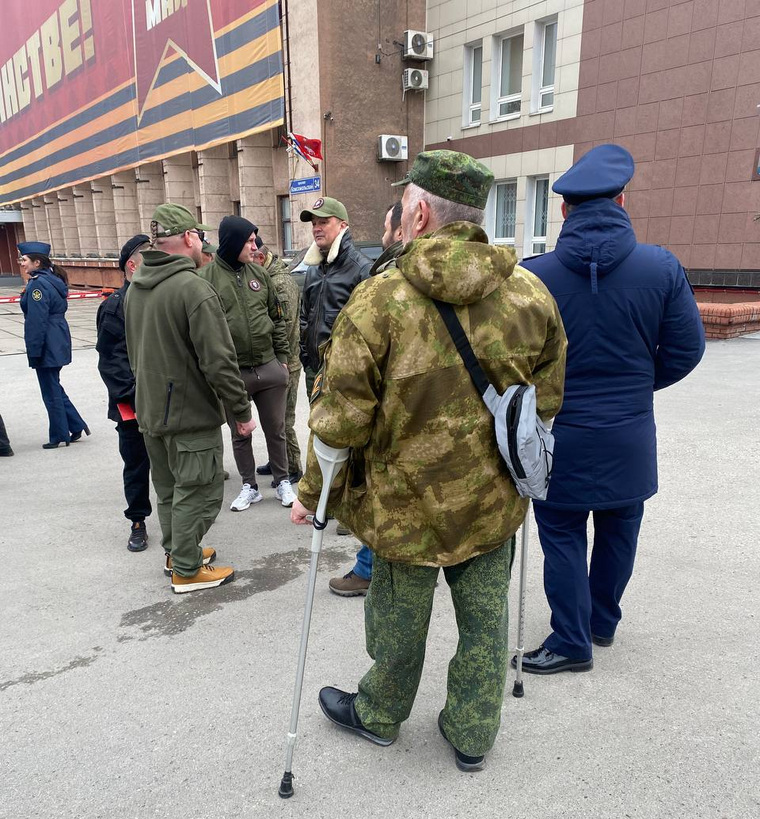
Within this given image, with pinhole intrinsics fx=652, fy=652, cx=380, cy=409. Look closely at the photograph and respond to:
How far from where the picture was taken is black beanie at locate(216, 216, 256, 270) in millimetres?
4199

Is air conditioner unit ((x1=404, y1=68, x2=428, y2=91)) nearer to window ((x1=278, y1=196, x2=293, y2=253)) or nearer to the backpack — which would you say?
window ((x1=278, y1=196, x2=293, y2=253))

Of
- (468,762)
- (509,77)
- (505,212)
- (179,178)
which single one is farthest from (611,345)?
(179,178)

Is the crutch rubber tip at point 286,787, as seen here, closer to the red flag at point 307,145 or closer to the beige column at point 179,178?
the red flag at point 307,145

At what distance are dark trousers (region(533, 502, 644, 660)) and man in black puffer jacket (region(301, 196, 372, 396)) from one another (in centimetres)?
201

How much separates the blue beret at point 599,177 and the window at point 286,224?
18488 mm

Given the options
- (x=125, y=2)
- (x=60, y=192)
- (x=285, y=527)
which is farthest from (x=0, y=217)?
(x=285, y=527)

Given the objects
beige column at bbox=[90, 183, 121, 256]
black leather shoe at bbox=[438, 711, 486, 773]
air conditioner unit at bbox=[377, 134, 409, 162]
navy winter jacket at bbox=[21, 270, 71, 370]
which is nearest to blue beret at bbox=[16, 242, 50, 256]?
navy winter jacket at bbox=[21, 270, 71, 370]

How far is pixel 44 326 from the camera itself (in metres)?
6.25

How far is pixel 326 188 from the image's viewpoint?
18.2 metres

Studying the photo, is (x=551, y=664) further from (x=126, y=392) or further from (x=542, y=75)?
(x=542, y=75)

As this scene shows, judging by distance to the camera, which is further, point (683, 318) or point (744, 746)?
point (683, 318)

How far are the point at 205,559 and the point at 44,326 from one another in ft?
12.1

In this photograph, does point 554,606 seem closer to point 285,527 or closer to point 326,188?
point 285,527

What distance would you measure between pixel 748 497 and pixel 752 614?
1657 millimetres
